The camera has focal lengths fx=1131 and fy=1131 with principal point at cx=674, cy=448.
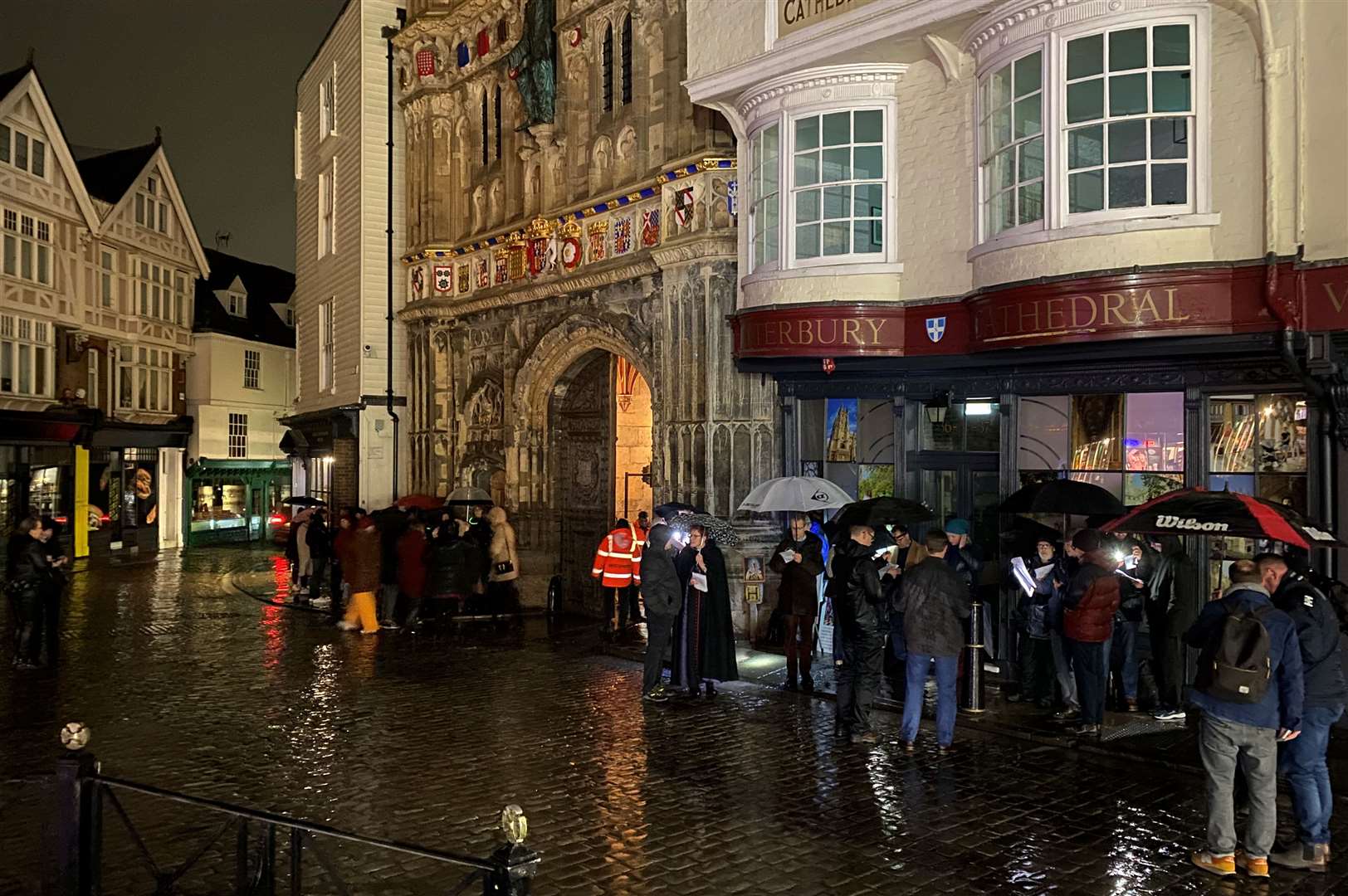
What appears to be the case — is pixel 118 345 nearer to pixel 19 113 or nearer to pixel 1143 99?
pixel 19 113

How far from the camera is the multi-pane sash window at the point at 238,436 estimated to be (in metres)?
39.7

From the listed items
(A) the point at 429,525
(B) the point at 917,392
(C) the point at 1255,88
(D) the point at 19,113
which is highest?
(D) the point at 19,113

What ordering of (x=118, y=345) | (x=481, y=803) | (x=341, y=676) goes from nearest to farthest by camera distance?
(x=481, y=803), (x=341, y=676), (x=118, y=345)

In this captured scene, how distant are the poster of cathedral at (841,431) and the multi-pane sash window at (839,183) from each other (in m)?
2.12

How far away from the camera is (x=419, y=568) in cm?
1675

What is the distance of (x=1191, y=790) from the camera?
336 inches

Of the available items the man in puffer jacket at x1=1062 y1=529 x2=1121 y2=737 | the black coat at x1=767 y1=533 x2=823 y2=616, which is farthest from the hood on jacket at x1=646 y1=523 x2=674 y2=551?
the man in puffer jacket at x1=1062 y1=529 x2=1121 y2=737

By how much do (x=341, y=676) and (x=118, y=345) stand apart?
83.3ft

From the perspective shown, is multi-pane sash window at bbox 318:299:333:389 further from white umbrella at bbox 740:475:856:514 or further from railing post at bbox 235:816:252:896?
railing post at bbox 235:816:252:896

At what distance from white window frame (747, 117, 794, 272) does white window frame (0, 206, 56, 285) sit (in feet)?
71.5

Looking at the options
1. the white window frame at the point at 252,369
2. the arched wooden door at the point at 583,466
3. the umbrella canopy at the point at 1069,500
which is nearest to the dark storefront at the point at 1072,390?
the umbrella canopy at the point at 1069,500

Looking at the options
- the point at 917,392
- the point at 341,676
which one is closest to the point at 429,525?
the point at 341,676

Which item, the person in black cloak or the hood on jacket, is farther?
the person in black cloak

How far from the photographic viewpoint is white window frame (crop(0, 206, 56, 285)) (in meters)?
28.1
